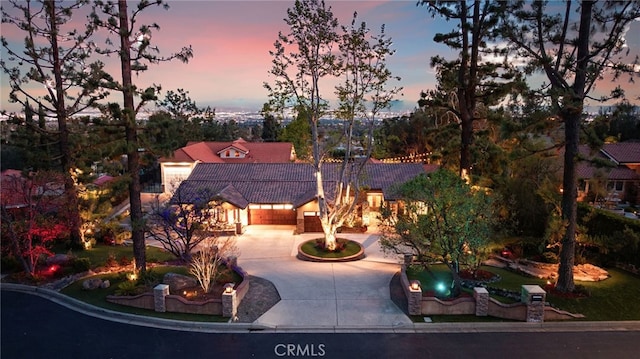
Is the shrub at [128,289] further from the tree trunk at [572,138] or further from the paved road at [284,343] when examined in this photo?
the tree trunk at [572,138]

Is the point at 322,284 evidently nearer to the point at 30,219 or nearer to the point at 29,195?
the point at 30,219

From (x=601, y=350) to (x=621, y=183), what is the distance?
31.4 metres

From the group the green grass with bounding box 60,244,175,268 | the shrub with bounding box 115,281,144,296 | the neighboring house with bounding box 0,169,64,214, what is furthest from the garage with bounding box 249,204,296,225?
the shrub with bounding box 115,281,144,296

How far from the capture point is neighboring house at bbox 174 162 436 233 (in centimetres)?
2695

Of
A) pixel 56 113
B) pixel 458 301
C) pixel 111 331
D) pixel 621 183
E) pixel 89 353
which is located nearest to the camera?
pixel 89 353

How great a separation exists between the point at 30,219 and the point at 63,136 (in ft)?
19.4

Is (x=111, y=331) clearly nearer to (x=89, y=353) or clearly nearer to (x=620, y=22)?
(x=89, y=353)

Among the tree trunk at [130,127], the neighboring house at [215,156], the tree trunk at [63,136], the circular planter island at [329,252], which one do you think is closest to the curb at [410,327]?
the tree trunk at [130,127]

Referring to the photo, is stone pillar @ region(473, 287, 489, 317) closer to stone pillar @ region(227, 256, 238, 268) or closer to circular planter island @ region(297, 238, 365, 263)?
circular planter island @ region(297, 238, 365, 263)

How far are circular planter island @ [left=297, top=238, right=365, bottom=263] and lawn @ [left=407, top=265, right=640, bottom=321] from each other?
3.74m

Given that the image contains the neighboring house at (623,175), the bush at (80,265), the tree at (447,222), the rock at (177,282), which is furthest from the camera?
the neighboring house at (623,175)

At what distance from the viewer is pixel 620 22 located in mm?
14188

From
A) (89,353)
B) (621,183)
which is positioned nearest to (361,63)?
(89,353)

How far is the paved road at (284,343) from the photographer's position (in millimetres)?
12203
